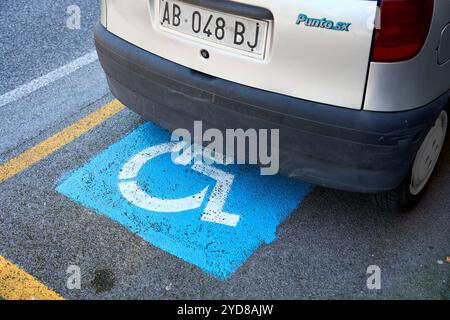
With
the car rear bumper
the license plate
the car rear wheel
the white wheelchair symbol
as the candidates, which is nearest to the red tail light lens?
the car rear bumper

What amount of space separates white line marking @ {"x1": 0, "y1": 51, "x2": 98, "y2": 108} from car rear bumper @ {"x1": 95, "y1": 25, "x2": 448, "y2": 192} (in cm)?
155

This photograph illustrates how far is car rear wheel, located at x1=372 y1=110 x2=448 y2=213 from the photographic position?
8.63 feet

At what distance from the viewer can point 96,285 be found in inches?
96.9

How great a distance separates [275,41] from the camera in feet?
7.12

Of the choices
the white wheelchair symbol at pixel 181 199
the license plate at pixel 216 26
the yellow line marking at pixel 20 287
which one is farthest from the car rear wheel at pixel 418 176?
the yellow line marking at pixel 20 287

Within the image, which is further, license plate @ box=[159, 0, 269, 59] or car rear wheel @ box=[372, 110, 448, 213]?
car rear wheel @ box=[372, 110, 448, 213]

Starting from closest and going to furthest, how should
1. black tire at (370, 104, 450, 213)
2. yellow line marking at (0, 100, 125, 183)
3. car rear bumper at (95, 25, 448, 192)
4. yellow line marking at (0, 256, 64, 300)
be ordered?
car rear bumper at (95, 25, 448, 192)
yellow line marking at (0, 256, 64, 300)
black tire at (370, 104, 450, 213)
yellow line marking at (0, 100, 125, 183)

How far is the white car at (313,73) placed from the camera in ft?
6.72

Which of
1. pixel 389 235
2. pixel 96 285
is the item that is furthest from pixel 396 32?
pixel 96 285

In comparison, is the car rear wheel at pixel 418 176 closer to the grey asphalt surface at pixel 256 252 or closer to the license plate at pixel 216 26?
the grey asphalt surface at pixel 256 252

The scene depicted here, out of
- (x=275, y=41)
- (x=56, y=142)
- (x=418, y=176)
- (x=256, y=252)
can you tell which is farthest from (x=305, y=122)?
(x=56, y=142)

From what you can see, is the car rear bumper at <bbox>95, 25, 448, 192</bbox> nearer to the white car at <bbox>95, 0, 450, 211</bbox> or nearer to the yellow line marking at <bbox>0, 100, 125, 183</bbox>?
the white car at <bbox>95, 0, 450, 211</bbox>

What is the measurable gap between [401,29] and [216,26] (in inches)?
30.8

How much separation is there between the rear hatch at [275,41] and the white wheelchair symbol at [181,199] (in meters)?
0.81
